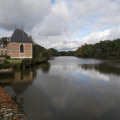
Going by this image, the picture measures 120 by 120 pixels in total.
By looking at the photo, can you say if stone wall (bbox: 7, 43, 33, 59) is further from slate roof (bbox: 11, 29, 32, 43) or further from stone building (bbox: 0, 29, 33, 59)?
slate roof (bbox: 11, 29, 32, 43)

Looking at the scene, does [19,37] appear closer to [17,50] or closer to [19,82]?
[17,50]

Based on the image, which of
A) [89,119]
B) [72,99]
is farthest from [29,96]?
[89,119]

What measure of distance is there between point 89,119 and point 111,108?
4.74 ft

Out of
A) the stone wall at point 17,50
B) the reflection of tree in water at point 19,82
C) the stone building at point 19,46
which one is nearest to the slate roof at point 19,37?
the stone building at point 19,46

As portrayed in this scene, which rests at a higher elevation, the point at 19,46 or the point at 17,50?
the point at 19,46

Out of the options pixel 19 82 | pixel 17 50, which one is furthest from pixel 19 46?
pixel 19 82

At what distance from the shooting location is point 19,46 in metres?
24.5

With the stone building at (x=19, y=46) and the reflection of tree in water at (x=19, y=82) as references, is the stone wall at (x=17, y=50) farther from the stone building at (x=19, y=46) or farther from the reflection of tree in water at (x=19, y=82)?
the reflection of tree in water at (x=19, y=82)

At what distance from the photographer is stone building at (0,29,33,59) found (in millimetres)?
24312

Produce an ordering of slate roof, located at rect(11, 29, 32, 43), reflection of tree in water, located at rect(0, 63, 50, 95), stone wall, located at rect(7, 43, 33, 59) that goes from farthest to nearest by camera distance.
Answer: slate roof, located at rect(11, 29, 32, 43) → stone wall, located at rect(7, 43, 33, 59) → reflection of tree in water, located at rect(0, 63, 50, 95)

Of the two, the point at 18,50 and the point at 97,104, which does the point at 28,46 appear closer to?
the point at 18,50

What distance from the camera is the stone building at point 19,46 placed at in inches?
957

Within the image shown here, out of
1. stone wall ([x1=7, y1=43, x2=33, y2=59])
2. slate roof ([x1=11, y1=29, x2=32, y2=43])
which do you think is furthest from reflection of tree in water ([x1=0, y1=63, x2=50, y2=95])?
slate roof ([x1=11, y1=29, x2=32, y2=43])

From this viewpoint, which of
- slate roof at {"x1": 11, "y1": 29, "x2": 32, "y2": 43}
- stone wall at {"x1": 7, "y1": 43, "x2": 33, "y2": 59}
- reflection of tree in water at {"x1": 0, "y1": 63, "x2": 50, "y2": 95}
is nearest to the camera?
reflection of tree in water at {"x1": 0, "y1": 63, "x2": 50, "y2": 95}
